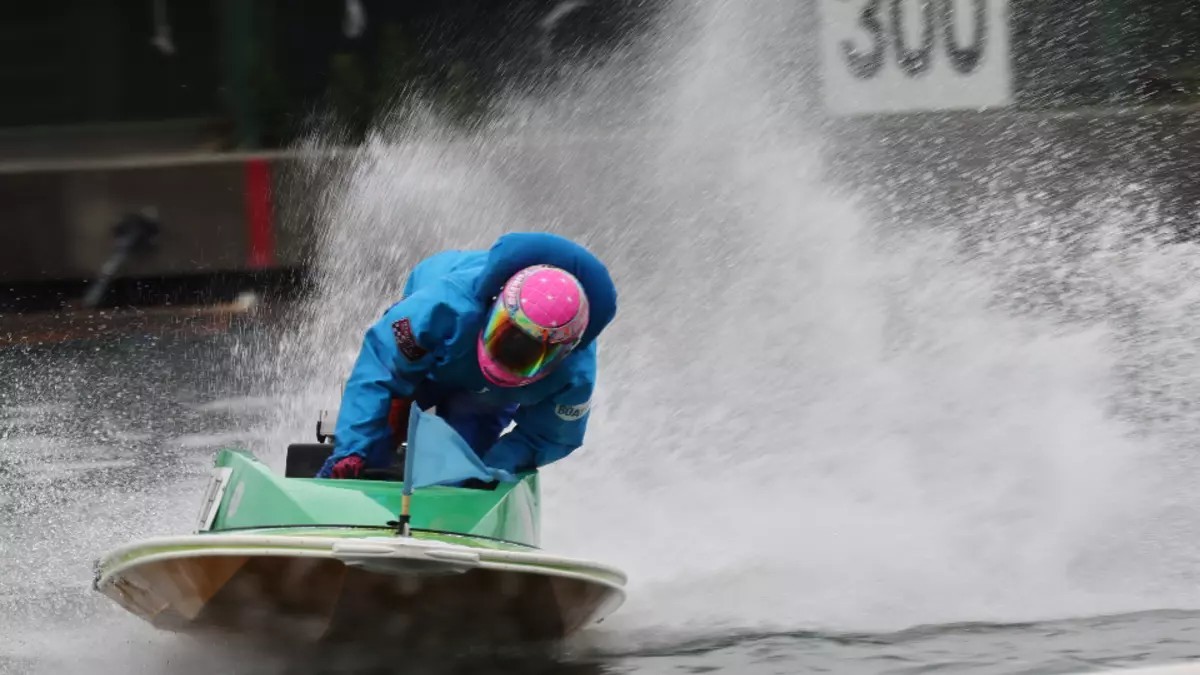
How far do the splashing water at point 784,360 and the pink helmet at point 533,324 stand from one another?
108 centimetres

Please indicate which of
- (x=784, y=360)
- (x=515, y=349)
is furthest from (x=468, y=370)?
(x=784, y=360)

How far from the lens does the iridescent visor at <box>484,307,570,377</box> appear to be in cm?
550

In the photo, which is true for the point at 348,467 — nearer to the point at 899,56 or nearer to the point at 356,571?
the point at 356,571

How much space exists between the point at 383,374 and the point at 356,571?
112cm

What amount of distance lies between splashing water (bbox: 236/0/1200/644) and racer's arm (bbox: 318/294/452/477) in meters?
1.03

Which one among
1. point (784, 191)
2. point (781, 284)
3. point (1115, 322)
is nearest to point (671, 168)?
point (784, 191)

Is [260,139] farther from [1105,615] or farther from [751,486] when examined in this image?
[1105,615]

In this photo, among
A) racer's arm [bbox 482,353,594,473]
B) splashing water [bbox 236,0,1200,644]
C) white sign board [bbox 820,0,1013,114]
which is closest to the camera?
racer's arm [bbox 482,353,594,473]

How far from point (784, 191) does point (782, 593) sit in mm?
4949

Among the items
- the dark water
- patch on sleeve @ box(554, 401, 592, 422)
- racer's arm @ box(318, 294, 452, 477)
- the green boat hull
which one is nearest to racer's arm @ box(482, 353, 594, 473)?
patch on sleeve @ box(554, 401, 592, 422)

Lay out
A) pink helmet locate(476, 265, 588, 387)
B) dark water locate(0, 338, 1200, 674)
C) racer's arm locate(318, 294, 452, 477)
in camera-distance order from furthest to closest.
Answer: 1. racer's arm locate(318, 294, 452, 477)
2. dark water locate(0, 338, 1200, 674)
3. pink helmet locate(476, 265, 588, 387)

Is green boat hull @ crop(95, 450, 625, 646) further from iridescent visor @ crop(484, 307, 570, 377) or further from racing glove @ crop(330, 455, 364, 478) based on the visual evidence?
iridescent visor @ crop(484, 307, 570, 377)

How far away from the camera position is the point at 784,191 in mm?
11195

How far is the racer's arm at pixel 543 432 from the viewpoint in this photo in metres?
6.04
